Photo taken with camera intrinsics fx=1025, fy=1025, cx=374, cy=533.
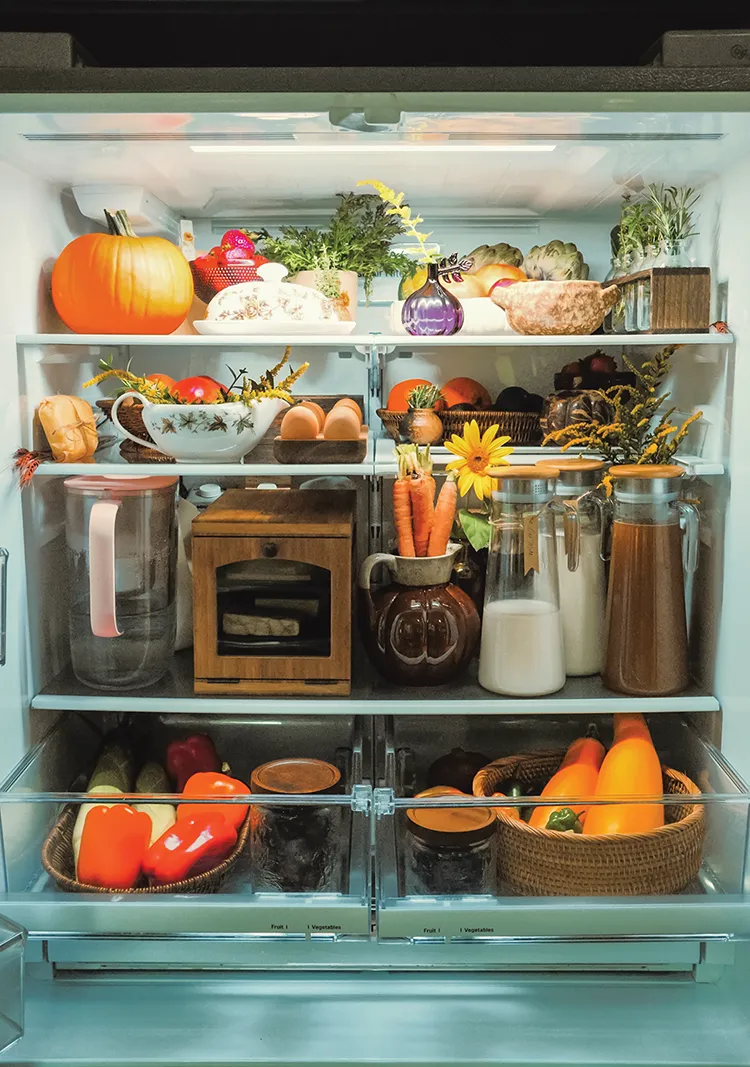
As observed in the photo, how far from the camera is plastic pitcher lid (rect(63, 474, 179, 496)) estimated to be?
5.26 ft

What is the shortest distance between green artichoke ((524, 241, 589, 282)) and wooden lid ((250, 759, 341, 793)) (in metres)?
0.88

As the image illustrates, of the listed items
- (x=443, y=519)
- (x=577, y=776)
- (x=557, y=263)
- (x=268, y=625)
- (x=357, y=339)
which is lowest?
(x=577, y=776)

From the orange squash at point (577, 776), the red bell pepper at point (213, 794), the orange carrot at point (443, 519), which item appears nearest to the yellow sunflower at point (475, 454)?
the orange carrot at point (443, 519)

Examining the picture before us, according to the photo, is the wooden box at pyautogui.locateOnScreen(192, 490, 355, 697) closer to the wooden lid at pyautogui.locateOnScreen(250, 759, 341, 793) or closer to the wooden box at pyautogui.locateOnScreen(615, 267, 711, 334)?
→ the wooden lid at pyautogui.locateOnScreen(250, 759, 341, 793)

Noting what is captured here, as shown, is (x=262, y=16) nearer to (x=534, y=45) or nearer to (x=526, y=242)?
(x=534, y=45)

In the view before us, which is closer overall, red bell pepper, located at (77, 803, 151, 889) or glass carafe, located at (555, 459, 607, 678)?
red bell pepper, located at (77, 803, 151, 889)

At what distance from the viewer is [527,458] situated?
166cm

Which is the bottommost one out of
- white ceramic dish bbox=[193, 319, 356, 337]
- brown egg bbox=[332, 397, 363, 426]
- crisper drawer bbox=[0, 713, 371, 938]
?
crisper drawer bbox=[0, 713, 371, 938]

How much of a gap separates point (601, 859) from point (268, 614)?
1.97ft

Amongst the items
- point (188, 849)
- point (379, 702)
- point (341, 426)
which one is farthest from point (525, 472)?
point (188, 849)

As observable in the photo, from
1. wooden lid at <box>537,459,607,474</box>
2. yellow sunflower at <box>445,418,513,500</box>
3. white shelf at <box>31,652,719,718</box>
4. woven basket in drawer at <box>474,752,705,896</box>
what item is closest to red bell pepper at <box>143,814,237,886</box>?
white shelf at <box>31,652,719,718</box>

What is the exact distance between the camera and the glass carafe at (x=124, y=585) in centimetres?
161

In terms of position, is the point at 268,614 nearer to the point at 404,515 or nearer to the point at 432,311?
the point at 404,515

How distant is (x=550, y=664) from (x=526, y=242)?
0.76 m
